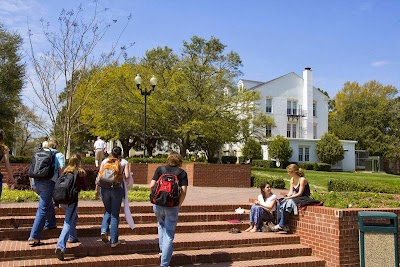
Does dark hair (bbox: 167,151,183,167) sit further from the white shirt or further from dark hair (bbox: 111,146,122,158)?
the white shirt

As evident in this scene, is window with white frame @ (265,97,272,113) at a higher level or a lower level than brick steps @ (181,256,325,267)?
higher

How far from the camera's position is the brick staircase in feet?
20.6

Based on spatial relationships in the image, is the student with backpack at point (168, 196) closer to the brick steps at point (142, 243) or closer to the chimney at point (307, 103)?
the brick steps at point (142, 243)

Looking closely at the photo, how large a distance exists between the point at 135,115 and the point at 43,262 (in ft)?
73.8

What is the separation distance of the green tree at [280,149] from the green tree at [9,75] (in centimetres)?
2318

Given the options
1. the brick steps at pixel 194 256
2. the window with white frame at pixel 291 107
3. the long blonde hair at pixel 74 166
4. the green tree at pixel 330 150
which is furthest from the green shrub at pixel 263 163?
the long blonde hair at pixel 74 166

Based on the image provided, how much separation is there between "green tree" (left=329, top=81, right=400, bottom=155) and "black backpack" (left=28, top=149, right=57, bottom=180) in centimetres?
5320

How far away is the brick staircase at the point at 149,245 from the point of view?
6281 mm

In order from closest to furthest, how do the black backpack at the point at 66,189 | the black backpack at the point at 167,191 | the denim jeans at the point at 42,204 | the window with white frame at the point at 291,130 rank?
the black backpack at the point at 167,191 → the black backpack at the point at 66,189 → the denim jeans at the point at 42,204 → the window with white frame at the point at 291,130

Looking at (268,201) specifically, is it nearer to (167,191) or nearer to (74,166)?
(167,191)

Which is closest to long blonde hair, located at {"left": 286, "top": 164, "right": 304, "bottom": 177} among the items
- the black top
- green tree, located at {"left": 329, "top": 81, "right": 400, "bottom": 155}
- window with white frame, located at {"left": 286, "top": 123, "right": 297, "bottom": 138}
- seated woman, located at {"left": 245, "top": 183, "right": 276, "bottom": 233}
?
seated woman, located at {"left": 245, "top": 183, "right": 276, "bottom": 233}

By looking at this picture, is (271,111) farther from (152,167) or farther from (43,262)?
(43,262)

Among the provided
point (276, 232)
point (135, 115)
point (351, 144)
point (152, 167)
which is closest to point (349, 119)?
point (351, 144)

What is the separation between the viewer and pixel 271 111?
47938mm
